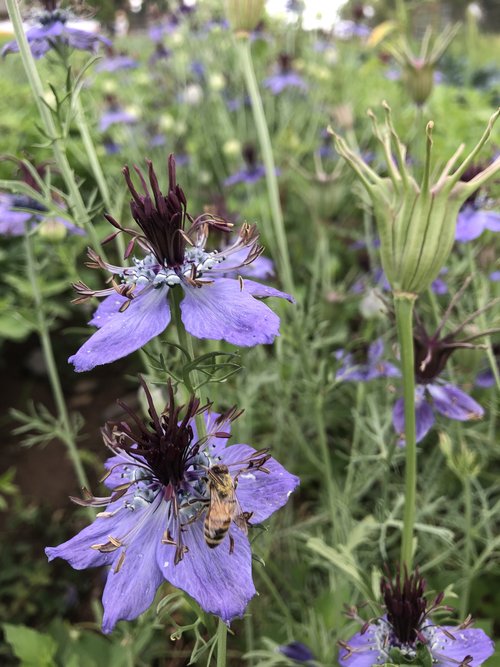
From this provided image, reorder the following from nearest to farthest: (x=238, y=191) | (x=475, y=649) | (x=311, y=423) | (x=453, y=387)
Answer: (x=475, y=649) → (x=453, y=387) → (x=311, y=423) → (x=238, y=191)

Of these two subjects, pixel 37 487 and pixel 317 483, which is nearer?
pixel 317 483

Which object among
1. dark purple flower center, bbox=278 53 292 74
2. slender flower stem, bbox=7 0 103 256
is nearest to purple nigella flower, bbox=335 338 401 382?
slender flower stem, bbox=7 0 103 256

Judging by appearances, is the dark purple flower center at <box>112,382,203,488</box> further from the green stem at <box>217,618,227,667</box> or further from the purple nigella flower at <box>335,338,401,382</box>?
the purple nigella flower at <box>335,338,401,382</box>

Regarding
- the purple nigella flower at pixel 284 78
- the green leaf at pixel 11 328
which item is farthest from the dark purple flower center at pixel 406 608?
the purple nigella flower at pixel 284 78

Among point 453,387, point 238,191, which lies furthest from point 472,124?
point 453,387

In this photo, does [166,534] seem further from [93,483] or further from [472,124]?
[472,124]

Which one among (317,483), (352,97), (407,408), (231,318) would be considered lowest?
(317,483)
